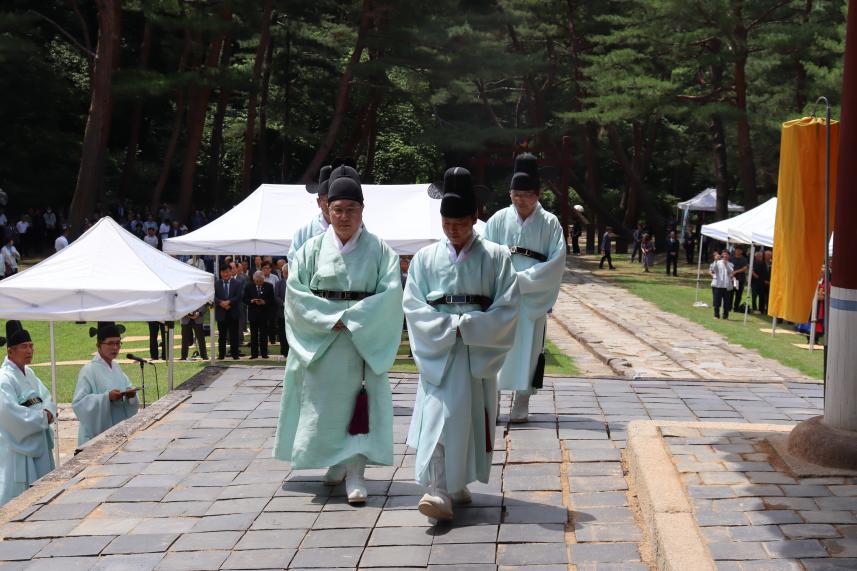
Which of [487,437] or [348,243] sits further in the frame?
[348,243]

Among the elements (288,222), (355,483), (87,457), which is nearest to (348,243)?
(355,483)

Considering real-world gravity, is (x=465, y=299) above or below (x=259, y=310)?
above

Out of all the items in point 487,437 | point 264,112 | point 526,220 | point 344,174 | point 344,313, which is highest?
point 264,112

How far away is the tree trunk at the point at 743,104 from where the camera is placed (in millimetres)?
27453

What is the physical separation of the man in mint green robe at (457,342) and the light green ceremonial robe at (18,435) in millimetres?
3746

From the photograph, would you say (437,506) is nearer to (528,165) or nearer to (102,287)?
(528,165)

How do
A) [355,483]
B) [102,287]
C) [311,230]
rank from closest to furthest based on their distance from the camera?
[355,483] → [311,230] → [102,287]

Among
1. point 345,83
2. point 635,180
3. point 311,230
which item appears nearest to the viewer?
point 311,230

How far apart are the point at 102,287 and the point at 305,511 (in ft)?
16.5

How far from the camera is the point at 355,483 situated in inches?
237

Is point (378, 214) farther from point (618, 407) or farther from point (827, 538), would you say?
point (827, 538)

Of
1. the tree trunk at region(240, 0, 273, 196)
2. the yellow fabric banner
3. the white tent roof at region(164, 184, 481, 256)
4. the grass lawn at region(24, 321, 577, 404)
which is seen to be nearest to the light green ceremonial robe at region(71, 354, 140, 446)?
the grass lawn at region(24, 321, 577, 404)

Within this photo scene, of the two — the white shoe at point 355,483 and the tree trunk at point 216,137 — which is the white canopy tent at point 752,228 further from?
the tree trunk at point 216,137

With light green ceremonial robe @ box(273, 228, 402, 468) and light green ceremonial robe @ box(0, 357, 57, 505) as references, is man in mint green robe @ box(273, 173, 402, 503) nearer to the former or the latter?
light green ceremonial robe @ box(273, 228, 402, 468)
